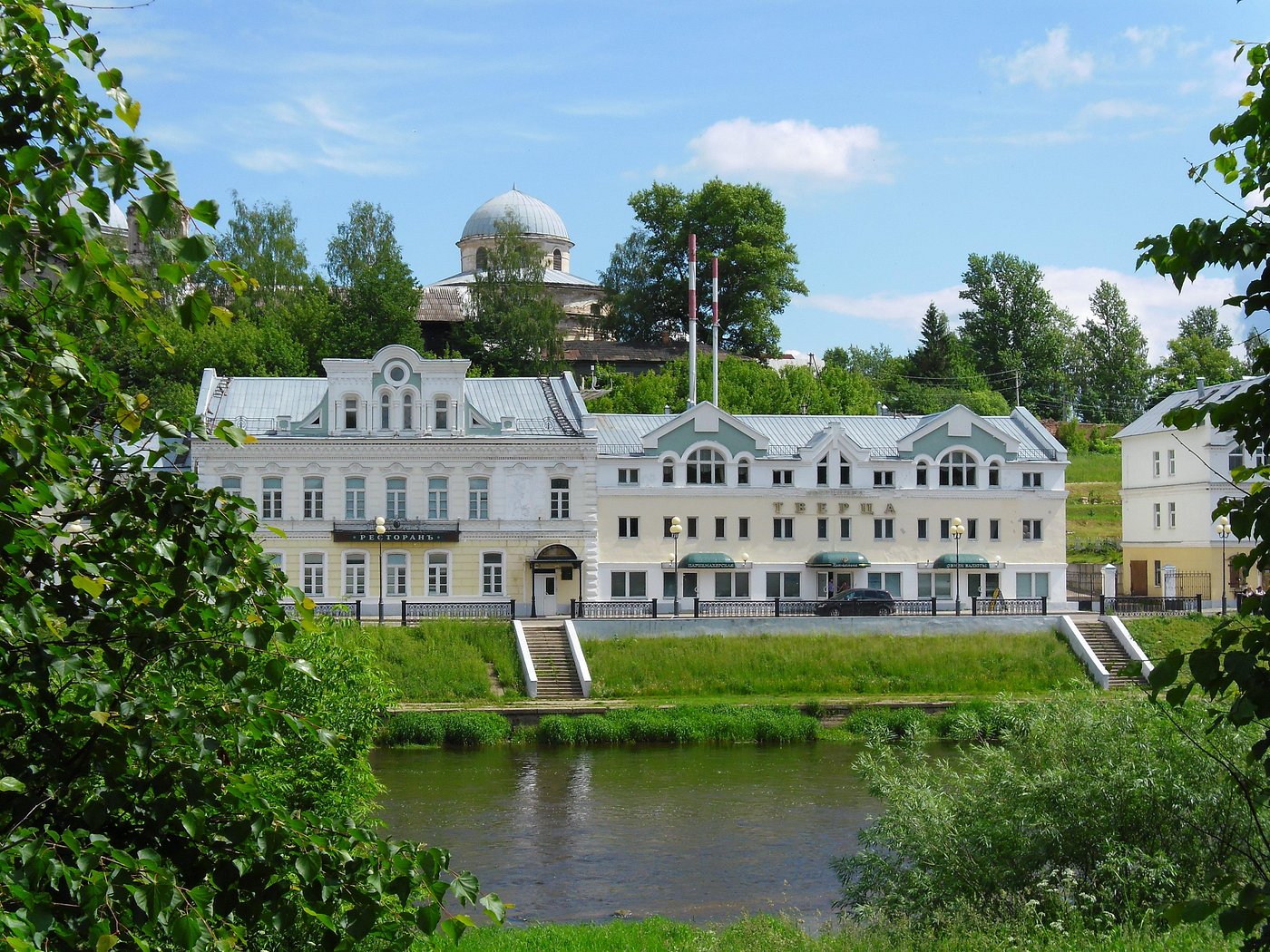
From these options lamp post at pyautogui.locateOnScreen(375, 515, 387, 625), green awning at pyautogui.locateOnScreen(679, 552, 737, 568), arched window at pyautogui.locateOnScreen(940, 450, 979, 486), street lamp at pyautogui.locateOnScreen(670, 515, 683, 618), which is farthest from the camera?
arched window at pyautogui.locateOnScreen(940, 450, 979, 486)

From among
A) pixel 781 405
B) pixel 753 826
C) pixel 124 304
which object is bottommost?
A: pixel 753 826

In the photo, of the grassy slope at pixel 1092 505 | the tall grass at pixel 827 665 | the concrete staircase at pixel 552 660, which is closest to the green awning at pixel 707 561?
the tall grass at pixel 827 665

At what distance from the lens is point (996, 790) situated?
725 inches

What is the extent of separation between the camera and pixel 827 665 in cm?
4462

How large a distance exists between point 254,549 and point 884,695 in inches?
1485

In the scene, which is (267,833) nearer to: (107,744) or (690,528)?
(107,744)


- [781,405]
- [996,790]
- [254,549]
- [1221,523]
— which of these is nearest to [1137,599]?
[1221,523]

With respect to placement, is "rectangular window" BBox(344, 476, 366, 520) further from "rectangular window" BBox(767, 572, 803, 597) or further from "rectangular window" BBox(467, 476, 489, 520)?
"rectangular window" BBox(767, 572, 803, 597)

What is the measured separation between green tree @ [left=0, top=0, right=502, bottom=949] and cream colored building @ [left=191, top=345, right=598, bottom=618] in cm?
4178

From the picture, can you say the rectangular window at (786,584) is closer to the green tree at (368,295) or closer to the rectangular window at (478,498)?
the rectangular window at (478,498)

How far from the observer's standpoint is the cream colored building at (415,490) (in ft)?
161

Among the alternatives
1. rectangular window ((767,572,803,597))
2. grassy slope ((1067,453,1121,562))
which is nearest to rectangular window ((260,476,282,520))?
rectangular window ((767,572,803,597))

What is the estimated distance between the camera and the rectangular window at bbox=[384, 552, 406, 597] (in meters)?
49.2

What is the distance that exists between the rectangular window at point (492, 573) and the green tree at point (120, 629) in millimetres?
42515
